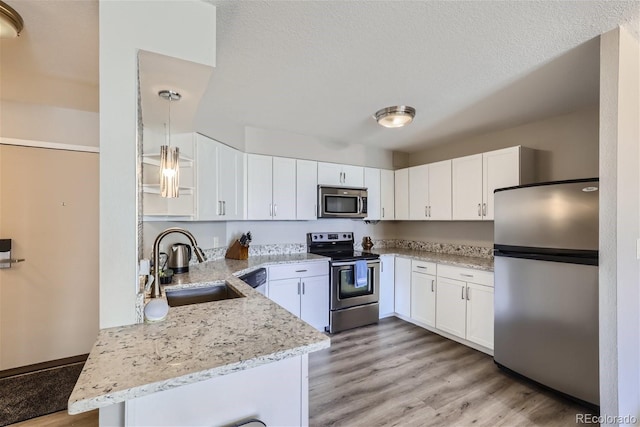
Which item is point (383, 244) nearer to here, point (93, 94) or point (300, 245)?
point (300, 245)

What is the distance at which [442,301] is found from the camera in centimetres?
338

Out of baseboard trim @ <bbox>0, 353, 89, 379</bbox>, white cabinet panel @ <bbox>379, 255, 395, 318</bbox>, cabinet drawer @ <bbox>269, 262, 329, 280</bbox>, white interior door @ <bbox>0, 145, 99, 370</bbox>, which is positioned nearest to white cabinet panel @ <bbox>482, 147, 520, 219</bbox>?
white cabinet panel @ <bbox>379, 255, 395, 318</bbox>

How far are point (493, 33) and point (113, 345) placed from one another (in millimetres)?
2418

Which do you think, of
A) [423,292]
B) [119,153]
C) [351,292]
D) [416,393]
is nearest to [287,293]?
[351,292]

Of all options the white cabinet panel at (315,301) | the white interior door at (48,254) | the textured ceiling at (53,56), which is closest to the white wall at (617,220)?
the white cabinet panel at (315,301)

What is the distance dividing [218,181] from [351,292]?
211 cm

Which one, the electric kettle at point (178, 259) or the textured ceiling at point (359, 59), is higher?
the textured ceiling at point (359, 59)

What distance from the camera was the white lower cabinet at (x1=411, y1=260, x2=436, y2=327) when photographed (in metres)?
3.51

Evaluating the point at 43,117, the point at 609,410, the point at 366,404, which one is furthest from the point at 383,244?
the point at 43,117

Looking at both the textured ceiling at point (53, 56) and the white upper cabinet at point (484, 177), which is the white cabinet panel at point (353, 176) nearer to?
the white upper cabinet at point (484, 177)

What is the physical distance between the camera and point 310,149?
3.88m

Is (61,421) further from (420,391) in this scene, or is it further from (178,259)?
(420,391)

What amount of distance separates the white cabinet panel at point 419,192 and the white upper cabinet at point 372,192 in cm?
48

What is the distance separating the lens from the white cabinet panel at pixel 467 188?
333cm
